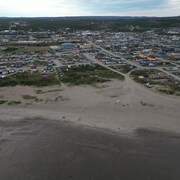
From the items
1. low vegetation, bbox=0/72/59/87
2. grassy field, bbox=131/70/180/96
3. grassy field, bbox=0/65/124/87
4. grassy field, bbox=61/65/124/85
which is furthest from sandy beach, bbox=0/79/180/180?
grassy field, bbox=61/65/124/85

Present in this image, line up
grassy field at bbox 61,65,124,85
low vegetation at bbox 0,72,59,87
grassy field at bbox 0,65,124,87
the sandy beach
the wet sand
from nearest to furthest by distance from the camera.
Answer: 1. the wet sand
2. the sandy beach
3. low vegetation at bbox 0,72,59,87
4. grassy field at bbox 0,65,124,87
5. grassy field at bbox 61,65,124,85

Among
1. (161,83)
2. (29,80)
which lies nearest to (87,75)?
(29,80)

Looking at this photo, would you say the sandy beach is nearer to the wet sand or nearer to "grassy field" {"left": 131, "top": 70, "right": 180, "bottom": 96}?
the wet sand

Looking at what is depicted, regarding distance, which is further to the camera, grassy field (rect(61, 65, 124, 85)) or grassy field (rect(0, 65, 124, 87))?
grassy field (rect(61, 65, 124, 85))

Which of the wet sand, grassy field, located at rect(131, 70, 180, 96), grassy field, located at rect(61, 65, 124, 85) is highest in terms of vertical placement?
grassy field, located at rect(131, 70, 180, 96)

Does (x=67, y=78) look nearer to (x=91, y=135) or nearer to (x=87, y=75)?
(x=87, y=75)

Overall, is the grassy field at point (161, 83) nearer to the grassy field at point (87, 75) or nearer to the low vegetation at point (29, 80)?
the grassy field at point (87, 75)

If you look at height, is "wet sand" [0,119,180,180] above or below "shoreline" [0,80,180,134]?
below

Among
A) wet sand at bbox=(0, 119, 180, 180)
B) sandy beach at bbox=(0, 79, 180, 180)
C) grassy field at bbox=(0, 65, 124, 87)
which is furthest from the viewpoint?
grassy field at bbox=(0, 65, 124, 87)

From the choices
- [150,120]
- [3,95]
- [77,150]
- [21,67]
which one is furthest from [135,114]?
[21,67]
